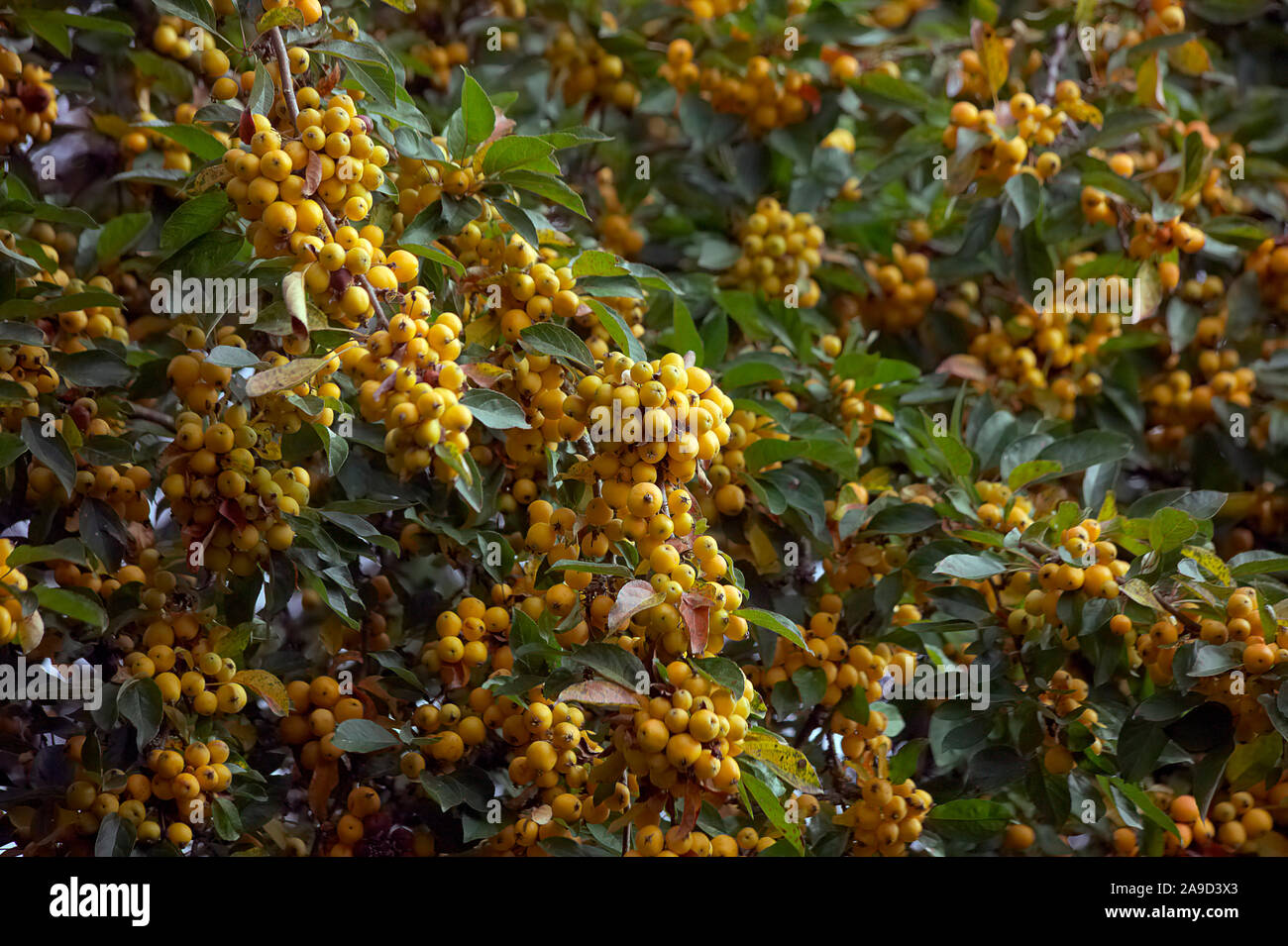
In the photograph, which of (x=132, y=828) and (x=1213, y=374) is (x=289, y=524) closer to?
(x=132, y=828)

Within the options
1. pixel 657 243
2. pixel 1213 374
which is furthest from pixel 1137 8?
pixel 657 243

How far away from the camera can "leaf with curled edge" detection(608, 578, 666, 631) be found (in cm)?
119

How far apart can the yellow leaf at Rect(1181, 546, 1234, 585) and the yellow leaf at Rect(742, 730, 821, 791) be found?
573mm

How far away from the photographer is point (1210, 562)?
152cm

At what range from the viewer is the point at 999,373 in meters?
2.05

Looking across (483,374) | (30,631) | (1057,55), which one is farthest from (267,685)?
(1057,55)

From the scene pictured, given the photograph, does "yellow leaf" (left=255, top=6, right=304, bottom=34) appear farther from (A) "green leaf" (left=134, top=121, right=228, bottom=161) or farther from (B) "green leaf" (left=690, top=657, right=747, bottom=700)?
(B) "green leaf" (left=690, top=657, right=747, bottom=700)

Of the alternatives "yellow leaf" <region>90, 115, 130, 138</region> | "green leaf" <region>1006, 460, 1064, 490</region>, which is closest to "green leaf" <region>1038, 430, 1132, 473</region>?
"green leaf" <region>1006, 460, 1064, 490</region>

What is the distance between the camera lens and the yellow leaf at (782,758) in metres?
1.33

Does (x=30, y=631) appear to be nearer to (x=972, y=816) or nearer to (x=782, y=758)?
(x=782, y=758)

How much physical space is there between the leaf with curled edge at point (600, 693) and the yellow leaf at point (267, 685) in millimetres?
393

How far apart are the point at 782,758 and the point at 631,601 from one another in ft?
0.90
